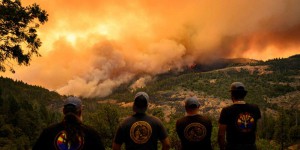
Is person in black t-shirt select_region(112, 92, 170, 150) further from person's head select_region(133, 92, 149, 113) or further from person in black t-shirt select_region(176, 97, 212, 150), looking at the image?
person in black t-shirt select_region(176, 97, 212, 150)

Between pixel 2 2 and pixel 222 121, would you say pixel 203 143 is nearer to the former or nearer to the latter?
pixel 222 121

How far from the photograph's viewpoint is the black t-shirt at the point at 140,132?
7195 millimetres

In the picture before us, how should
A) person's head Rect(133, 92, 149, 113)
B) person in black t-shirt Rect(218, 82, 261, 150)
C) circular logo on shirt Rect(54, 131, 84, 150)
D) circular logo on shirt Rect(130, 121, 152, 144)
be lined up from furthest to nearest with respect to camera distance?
person in black t-shirt Rect(218, 82, 261, 150)
person's head Rect(133, 92, 149, 113)
circular logo on shirt Rect(130, 121, 152, 144)
circular logo on shirt Rect(54, 131, 84, 150)

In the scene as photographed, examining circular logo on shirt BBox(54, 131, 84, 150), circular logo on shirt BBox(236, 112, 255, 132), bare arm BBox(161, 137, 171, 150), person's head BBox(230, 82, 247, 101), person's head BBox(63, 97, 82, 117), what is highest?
person's head BBox(230, 82, 247, 101)

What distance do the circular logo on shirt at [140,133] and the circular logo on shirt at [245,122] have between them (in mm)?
2592

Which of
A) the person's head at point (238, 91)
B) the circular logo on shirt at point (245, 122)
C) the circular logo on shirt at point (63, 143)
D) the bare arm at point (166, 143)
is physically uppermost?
the person's head at point (238, 91)

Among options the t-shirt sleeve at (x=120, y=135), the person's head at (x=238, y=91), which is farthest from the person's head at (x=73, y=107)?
the person's head at (x=238, y=91)

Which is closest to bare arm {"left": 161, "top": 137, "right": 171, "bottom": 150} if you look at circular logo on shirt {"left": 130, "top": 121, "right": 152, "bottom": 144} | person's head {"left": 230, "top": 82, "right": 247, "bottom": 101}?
circular logo on shirt {"left": 130, "top": 121, "right": 152, "bottom": 144}

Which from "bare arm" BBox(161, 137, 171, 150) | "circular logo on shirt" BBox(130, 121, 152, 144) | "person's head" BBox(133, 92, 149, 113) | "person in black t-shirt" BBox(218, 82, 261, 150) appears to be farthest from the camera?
"person in black t-shirt" BBox(218, 82, 261, 150)

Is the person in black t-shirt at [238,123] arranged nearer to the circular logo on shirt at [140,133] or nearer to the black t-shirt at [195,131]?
the black t-shirt at [195,131]

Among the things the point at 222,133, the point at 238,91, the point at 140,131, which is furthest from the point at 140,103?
the point at 238,91

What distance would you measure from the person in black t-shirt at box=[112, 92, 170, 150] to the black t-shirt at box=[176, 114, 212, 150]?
1.01 metres

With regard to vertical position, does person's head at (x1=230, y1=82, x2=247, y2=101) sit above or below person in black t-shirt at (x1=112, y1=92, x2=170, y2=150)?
above

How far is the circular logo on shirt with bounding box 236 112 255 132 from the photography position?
816 centimetres
